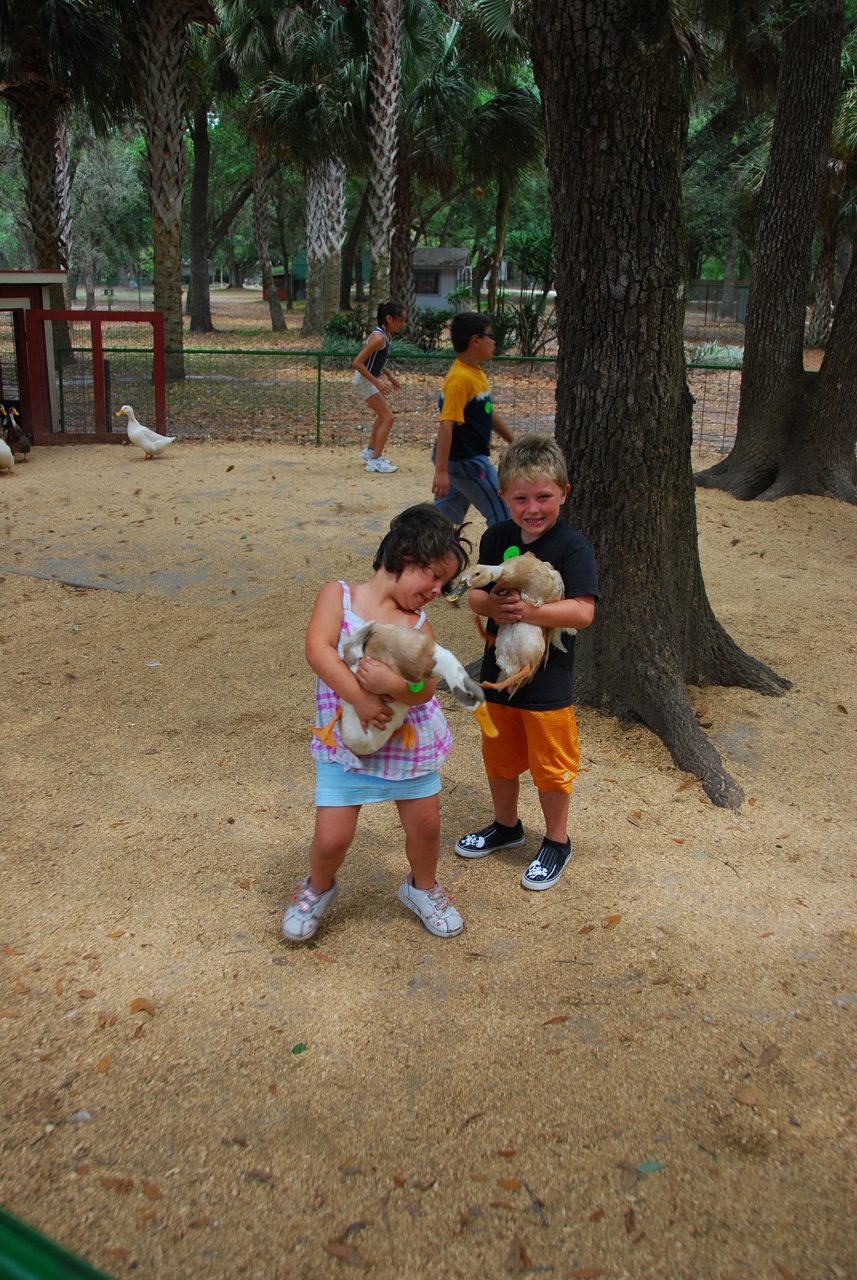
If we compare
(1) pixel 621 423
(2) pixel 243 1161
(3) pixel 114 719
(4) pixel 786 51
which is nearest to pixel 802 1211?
(2) pixel 243 1161

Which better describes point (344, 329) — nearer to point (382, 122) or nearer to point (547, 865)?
point (382, 122)

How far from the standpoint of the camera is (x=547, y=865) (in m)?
2.94

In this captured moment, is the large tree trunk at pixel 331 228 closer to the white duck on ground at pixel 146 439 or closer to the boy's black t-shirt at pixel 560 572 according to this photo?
the white duck on ground at pixel 146 439

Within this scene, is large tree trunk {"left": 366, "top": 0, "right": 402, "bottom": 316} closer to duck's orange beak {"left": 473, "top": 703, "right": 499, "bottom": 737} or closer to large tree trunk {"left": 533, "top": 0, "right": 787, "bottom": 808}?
large tree trunk {"left": 533, "top": 0, "right": 787, "bottom": 808}

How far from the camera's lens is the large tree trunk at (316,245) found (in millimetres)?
24984

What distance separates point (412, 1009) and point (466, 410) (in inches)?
141

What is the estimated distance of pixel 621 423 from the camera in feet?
12.4

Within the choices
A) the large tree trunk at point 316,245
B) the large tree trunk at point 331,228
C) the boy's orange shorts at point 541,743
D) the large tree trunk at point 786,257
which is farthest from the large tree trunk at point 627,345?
the large tree trunk at point 316,245

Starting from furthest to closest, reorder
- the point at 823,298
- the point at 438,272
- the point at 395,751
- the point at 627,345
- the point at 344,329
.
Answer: the point at 438,272 < the point at 823,298 < the point at 344,329 < the point at 627,345 < the point at 395,751

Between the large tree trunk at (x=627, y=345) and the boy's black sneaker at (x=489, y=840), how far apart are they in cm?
85

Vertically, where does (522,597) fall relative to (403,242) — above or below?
below

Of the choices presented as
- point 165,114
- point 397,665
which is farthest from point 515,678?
point 165,114

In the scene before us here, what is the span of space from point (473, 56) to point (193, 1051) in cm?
2127

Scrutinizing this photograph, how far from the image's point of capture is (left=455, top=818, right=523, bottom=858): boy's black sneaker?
10.2 ft
